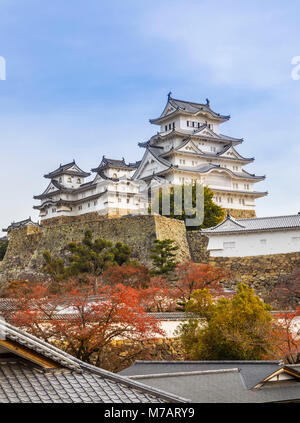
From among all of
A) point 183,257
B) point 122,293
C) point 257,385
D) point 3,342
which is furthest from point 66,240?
point 3,342

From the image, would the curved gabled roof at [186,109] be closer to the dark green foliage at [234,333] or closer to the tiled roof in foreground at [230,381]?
the dark green foliage at [234,333]

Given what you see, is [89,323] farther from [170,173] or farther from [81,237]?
[170,173]

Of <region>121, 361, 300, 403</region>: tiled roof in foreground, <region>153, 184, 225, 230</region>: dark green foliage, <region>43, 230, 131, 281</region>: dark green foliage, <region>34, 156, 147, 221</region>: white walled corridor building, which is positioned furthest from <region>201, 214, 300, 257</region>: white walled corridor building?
<region>121, 361, 300, 403</region>: tiled roof in foreground

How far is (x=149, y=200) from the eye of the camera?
125 feet

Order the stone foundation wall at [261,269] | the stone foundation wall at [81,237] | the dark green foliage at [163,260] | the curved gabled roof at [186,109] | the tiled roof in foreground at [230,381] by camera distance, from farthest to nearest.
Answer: the curved gabled roof at [186,109] → the stone foundation wall at [81,237] → the stone foundation wall at [261,269] → the dark green foliage at [163,260] → the tiled roof in foreground at [230,381]

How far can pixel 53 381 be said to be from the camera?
4.82 m

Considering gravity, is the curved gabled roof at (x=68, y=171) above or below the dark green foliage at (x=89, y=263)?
above

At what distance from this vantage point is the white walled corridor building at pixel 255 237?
24.9m

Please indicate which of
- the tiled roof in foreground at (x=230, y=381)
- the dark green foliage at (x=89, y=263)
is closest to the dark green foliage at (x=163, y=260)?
the dark green foliage at (x=89, y=263)

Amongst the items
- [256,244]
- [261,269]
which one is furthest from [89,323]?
[256,244]

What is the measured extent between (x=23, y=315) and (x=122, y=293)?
2232mm

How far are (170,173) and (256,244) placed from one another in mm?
13071

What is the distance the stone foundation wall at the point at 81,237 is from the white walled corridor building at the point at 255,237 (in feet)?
11.0
